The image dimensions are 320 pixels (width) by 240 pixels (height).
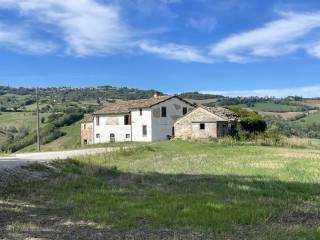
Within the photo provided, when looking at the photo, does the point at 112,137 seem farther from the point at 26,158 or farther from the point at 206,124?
the point at 26,158

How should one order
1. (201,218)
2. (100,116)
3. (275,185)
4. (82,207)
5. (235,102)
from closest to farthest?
(201,218)
(82,207)
(275,185)
(100,116)
(235,102)

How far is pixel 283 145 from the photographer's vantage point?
54031 mm

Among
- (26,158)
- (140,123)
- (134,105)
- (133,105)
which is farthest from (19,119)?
(26,158)

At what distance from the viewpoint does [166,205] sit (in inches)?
566

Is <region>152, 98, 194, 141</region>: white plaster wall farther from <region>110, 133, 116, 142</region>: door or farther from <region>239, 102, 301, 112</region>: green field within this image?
<region>239, 102, 301, 112</region>: green field

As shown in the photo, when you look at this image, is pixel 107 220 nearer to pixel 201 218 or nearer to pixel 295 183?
pixel 201 218

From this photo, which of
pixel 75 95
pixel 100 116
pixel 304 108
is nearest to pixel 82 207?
pixel 100 116

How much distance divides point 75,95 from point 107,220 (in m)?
173

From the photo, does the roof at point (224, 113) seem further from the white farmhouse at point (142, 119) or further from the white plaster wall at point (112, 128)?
the white plaster wall at point (112, 128)

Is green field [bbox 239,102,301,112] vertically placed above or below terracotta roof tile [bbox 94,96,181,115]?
above

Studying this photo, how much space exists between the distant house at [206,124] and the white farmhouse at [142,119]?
595 centimetres

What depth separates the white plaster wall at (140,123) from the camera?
3063 inches

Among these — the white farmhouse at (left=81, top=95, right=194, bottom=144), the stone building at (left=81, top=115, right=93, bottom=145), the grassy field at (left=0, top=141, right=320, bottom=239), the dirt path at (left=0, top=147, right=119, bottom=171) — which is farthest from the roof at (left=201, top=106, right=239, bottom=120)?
the grassy field at (left=0, top=141, right=320, bottom=239)

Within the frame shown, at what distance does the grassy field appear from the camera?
11.2m
